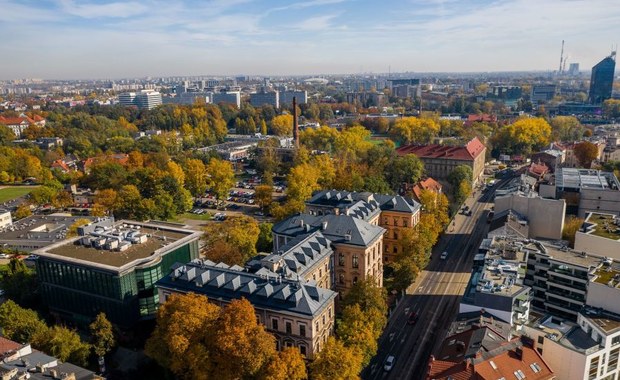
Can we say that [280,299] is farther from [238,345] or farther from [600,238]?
[600,238]

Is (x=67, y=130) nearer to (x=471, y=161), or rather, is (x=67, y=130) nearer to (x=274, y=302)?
(x=471, y=161)

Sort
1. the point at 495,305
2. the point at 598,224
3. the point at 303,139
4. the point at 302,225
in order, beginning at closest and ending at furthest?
the point at 495,305, the point at 302,225, the point at 598,224, the point at 303,139

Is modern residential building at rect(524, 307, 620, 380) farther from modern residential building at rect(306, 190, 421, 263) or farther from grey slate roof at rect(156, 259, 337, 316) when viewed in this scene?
modern residential building at rect(306, 190, 421, 263)

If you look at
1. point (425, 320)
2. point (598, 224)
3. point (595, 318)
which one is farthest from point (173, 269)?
point (598, 224)

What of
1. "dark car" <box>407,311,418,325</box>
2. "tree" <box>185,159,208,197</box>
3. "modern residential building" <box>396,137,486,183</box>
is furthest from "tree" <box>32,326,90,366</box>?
"modern residential building" <box>396,137,486,183</box>

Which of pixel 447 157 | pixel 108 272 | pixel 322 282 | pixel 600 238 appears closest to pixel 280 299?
pixel 322 282
